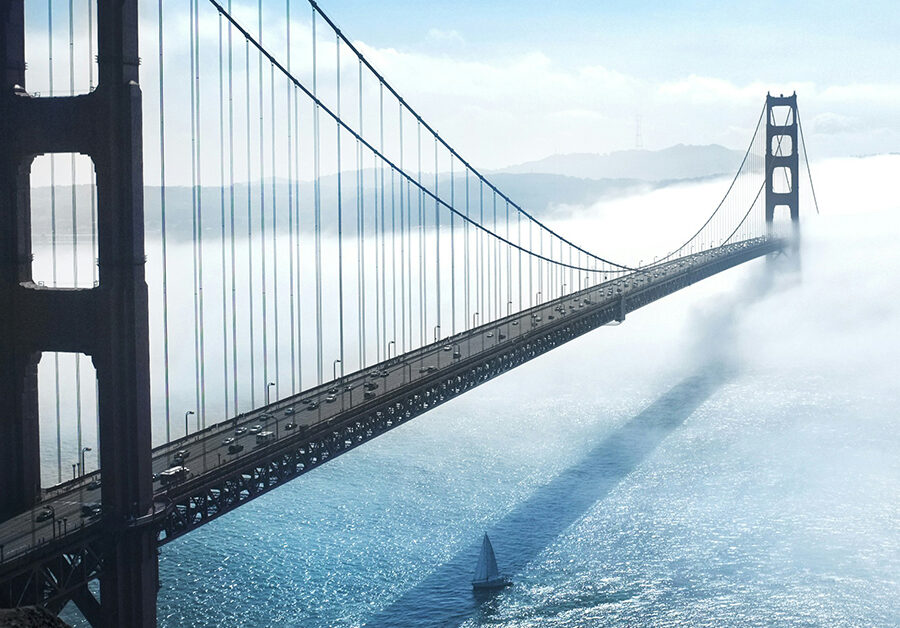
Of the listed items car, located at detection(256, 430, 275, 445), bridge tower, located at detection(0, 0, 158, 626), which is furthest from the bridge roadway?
bridge tower, located at detection(0, 0, 158, 626)

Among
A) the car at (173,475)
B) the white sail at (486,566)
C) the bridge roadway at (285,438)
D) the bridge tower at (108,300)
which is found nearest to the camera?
the bridge roadway at (285,438)

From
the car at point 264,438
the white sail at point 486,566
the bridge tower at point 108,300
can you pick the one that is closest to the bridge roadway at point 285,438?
the car at point 264,438

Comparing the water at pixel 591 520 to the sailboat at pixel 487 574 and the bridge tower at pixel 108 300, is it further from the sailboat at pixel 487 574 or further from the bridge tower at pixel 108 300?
the bridge tower at pixel 108 300

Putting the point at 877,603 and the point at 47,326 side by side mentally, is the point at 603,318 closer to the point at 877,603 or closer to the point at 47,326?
the point at 877,603

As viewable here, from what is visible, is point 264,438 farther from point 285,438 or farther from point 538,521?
point 538,521

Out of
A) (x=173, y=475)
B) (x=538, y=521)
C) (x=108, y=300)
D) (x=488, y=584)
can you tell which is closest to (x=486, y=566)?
(x=488, y=584)

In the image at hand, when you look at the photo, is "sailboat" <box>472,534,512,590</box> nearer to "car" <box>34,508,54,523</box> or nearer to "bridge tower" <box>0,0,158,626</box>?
"bridge tower" <box>0,0,158,626</box>

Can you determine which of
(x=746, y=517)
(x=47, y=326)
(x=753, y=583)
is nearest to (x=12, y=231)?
(x=47, y=326)
